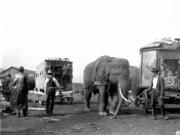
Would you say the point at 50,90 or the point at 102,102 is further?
the point at 102,102

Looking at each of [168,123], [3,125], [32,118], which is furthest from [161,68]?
[3,125]

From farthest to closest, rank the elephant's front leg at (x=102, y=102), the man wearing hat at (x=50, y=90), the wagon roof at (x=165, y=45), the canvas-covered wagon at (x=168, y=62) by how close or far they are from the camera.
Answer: the wagon roof at (x=165, y=45) → the canvas-covered wagon at (x=168, y=62) → the elephant's front leg at (x=102, y=102) → the man wearing hat at (x=50, y=90)

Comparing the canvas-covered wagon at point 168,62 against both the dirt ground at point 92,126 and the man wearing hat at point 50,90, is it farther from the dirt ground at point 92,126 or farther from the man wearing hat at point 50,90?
the man wearing hat at point 50,90

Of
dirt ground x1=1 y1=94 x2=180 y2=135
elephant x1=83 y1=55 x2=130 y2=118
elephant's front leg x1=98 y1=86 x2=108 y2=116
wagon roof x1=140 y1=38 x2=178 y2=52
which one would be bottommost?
dirt ground x1=1 y1=94 x2=180 y2=135

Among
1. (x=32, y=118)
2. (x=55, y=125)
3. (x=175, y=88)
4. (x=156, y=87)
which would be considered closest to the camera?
(x=55, y=125)

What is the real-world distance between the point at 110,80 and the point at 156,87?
9.95 feet

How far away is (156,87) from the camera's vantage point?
14.1 metres

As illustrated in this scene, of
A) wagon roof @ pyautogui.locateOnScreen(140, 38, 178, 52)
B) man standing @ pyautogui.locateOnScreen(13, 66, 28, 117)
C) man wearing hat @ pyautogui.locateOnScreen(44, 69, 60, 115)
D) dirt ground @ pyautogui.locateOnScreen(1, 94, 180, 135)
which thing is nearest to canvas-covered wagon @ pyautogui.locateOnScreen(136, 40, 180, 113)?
wagon roof @ pyautogui.locateOnScreen(140, 38, 178, 52)

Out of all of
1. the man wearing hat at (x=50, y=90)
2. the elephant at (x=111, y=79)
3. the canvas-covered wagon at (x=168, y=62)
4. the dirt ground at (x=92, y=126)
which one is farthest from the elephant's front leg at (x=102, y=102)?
the man wearing hat at (x=50, y=90)

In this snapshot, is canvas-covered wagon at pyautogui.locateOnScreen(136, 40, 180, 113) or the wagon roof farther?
the wagon roof

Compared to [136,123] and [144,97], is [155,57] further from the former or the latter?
[136,123]

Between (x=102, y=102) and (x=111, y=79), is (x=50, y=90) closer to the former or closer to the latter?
(x=102, y=102)

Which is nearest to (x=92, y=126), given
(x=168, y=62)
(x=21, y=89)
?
(x=21, y=89)

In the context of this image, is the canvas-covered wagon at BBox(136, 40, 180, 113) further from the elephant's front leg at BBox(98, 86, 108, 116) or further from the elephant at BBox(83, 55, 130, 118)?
the elephant's front leg at BBox(98, 86, 108, 116)
